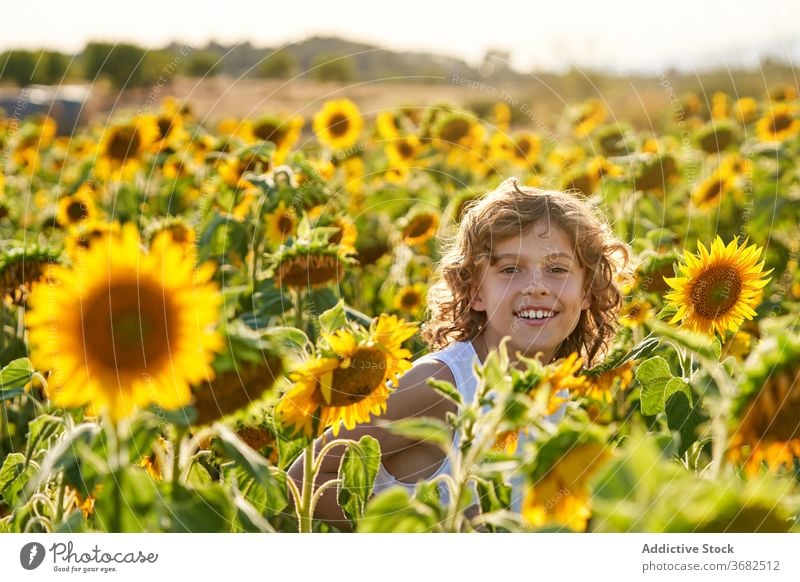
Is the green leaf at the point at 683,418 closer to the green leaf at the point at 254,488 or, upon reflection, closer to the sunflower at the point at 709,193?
the green leaf at the point at 254,488

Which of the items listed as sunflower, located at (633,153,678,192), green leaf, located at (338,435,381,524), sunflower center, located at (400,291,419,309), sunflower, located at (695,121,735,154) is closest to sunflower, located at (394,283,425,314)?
sunflower center, located at (400,291,419,309)

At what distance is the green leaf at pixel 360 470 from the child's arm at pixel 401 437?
19 cm

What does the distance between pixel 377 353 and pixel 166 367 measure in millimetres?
256

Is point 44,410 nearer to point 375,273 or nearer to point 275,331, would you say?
point 275,331

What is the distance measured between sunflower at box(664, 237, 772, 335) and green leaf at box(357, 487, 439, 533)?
441 millimetres

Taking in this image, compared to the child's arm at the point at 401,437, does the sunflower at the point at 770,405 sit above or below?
above

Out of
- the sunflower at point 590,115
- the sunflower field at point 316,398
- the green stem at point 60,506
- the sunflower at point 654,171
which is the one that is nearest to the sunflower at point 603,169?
the sunflower at point 654,171

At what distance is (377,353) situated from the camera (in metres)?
0.89

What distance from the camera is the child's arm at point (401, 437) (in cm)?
110

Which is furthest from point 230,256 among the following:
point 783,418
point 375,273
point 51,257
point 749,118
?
point 749,118

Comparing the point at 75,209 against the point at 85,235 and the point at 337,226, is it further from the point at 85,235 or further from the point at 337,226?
the point at 337,226

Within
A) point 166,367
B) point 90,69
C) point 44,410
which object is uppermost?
point 90,69

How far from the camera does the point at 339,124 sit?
2486mm
